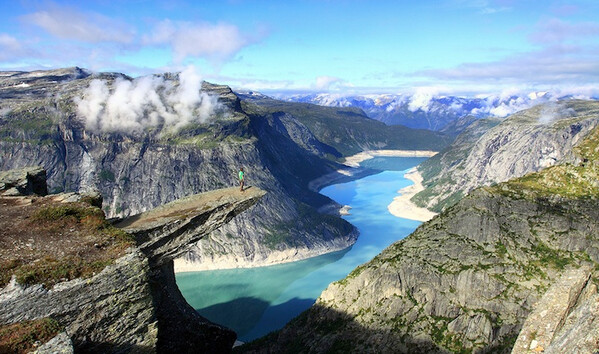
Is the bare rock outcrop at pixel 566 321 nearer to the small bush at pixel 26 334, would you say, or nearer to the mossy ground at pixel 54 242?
the small bush at pixel 26 334

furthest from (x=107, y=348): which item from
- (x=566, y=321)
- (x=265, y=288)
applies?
(x=265, y=288)

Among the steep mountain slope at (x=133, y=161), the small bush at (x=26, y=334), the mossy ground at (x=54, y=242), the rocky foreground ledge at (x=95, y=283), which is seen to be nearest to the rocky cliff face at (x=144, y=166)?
the steep mountain slope at (x=133, y=161)

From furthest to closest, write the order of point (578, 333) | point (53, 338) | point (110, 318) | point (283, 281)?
1. point (283, 281)
2. point (110, 318)
3. point (53, 338)
4. point (578, 333)

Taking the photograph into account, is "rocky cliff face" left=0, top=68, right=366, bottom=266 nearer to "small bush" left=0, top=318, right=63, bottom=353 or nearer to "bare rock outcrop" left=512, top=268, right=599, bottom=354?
"small bush" left=0, top=318, right=63, bottom=353

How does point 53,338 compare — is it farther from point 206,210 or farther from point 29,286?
point 206,210

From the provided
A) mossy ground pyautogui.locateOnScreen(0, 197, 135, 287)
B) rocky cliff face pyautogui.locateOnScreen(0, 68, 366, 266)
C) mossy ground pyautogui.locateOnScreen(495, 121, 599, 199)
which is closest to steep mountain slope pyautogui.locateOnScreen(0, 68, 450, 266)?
rocky cliff face pyautogui.locateOnScreen(0, 68, 366, 266)

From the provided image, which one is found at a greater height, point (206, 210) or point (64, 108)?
point (64, 108)

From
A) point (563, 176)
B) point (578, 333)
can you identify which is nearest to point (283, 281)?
point (563, 176)
